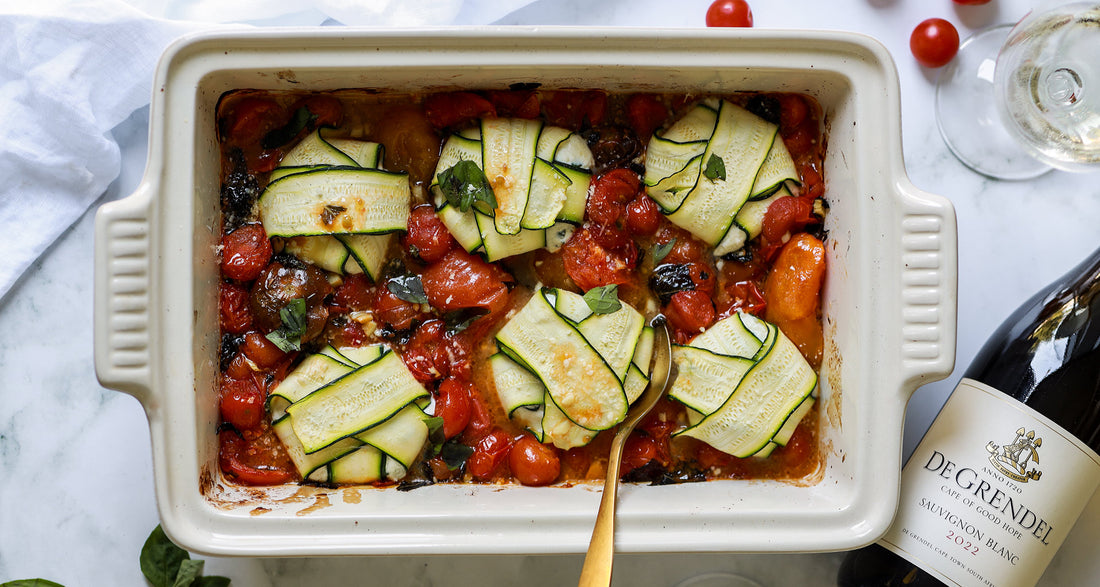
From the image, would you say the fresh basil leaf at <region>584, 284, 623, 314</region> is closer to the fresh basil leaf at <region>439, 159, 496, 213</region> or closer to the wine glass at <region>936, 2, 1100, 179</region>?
the fresh basil leaf at <region>439, 159, 496, 213</region>

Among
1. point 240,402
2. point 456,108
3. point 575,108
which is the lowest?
point 240,402

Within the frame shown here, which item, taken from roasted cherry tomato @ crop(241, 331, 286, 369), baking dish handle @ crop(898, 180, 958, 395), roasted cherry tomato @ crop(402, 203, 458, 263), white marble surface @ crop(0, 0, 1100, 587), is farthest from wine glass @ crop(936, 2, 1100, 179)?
roasted cherry tomato @ crop(241, 331, 286, 369)

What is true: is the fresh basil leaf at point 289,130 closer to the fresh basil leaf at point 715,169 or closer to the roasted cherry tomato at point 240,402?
the roasted cherry tomato at point 240,402

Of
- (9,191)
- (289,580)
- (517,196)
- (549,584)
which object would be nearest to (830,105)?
(517,196)

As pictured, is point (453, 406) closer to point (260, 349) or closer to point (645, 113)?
point (260, 349)

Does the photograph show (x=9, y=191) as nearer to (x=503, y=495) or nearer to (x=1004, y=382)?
(x=503, y=495)

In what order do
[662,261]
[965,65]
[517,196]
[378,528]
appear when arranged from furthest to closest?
[965,65] < [662,261] < [517,196] < [378,528]

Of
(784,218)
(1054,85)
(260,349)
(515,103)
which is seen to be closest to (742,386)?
(784,218)
